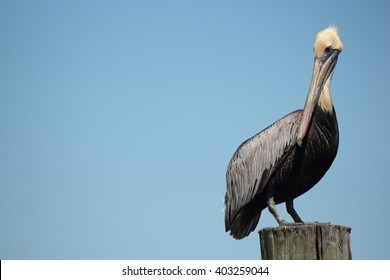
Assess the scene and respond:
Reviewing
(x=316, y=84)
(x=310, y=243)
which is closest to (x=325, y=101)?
(x=316, y=84)

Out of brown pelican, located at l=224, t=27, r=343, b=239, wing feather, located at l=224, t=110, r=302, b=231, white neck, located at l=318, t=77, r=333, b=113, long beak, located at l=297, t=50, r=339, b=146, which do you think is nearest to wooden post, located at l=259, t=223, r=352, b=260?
brown pelican, located at l=224, t=27, r=343, b=239

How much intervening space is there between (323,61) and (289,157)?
1252 mm

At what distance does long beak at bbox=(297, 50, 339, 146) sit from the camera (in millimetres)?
7844

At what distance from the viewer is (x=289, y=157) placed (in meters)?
8.05

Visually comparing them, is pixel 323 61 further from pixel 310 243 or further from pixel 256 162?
pixel 310 243

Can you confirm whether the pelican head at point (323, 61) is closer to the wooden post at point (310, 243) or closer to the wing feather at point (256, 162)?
the wing feather at point (256, 162)

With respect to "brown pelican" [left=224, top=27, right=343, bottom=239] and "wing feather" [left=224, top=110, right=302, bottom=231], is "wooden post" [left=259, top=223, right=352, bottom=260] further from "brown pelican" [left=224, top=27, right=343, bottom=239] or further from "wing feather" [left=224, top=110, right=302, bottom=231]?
"wing feather" [left=224, top=110, right=302, bottom=231]

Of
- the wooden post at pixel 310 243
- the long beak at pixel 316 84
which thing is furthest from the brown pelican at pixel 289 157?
the wooden post at pixel 310 243

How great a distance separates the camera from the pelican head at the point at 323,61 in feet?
26.5
